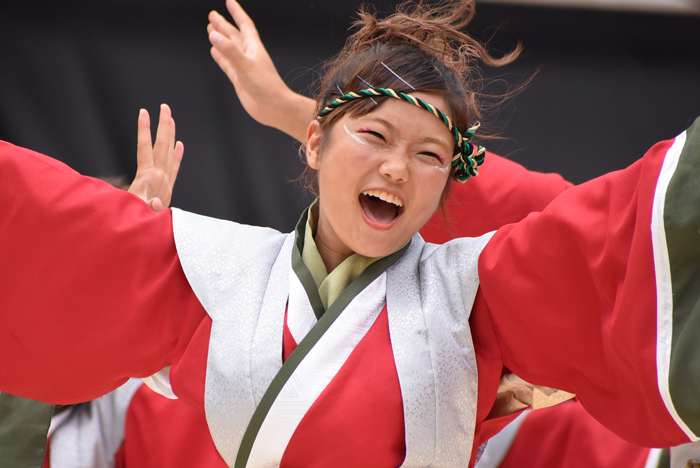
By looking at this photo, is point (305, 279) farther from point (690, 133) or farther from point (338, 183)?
point (690, 133)

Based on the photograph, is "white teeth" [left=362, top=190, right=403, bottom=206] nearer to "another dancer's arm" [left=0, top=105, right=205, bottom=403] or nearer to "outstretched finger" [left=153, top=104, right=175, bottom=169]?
"another dancer's arm" [left=0, top=105, right=205, bottom=403]

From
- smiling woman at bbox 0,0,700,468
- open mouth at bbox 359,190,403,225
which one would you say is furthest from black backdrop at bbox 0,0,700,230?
open mouth at bbox 359,190,403,225

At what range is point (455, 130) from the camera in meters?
1.03

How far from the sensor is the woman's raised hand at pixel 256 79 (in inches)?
65.8

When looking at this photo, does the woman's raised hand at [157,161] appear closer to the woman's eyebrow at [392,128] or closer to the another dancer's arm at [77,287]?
the another dancer's arm at [77,287]

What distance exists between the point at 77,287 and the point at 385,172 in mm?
502

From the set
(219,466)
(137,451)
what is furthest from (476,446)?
(137,451)

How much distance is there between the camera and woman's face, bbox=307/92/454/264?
98 cm

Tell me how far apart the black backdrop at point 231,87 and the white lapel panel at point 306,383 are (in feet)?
3.80

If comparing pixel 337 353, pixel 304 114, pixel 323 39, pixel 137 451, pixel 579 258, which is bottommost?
pixel 137 451

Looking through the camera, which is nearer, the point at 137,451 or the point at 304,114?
the point at 137,451

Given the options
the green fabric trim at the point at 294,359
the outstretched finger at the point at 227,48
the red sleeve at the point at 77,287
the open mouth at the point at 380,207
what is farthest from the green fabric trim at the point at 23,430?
the outstretched finger at the point at 227,48

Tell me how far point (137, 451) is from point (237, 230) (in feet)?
1.61

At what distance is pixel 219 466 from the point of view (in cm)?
116
